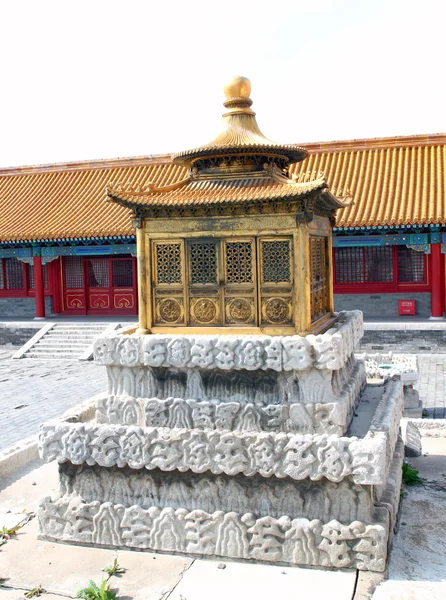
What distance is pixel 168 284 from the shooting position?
6.84m

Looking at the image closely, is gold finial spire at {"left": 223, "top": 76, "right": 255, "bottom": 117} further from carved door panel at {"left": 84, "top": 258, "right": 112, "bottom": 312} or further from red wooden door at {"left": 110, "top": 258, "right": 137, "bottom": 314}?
carved door panel at {"left": 84, "top": 258, "right": 112, "bottom": 312}

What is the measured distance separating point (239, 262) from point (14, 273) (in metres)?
20.4

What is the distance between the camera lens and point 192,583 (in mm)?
5570

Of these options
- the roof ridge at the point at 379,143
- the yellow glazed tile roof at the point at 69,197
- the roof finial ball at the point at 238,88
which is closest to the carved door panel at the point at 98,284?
the yellow glazed tile roof at the point at 69,197

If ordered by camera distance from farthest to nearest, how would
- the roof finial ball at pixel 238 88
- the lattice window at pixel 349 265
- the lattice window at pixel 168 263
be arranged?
1. the lattice window at pixel 349 265
2. the roof finial ball at pixel 238 88
3. the lattice window at pixel 168 263

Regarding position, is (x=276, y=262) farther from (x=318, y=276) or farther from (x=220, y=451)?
(x=220, y=451)

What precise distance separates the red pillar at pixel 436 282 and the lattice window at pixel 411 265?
113 centimetres

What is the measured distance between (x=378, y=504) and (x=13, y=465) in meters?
4.89

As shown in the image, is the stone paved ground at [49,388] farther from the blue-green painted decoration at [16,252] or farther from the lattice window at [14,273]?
the lattice window at [14,273]

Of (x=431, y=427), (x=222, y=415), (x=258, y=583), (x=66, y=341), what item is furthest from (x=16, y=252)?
(x=258, y=583)

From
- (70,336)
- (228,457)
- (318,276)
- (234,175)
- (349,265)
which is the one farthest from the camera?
(349,265)

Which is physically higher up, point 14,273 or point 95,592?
point 14,273

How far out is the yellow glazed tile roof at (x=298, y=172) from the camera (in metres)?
19.6

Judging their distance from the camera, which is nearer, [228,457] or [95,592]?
[95,592]
